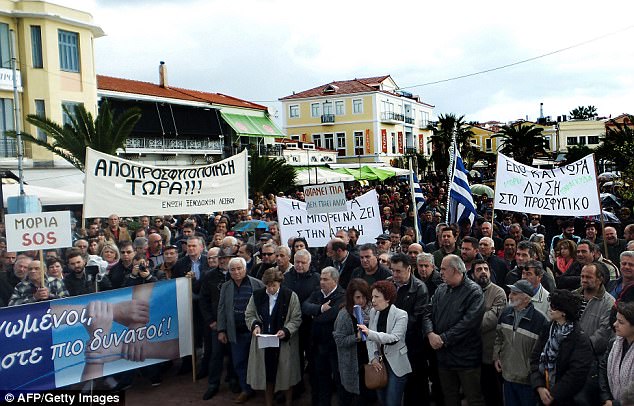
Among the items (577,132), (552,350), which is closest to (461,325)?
(552,350)

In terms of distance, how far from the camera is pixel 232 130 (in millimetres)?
45469

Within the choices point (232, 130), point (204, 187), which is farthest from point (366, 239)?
point (232, 130)

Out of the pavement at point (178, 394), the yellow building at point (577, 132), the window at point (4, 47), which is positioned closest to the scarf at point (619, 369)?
the pavement at point (178, 394)

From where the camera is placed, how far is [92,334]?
6.59 meters

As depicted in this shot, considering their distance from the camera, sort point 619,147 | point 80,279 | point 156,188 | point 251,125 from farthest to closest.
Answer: point 251,125
point 619,147
point 156,188
point 80,279

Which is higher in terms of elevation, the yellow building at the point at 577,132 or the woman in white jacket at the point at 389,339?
the yellow building at the point at 577,132

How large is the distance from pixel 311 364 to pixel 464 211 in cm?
582

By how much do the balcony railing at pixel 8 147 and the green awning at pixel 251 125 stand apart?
63.0 ft

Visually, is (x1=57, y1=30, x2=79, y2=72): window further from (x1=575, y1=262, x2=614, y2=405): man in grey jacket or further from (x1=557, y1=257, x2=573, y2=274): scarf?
(x1=575, y1=262, x2=614, y2=405): man in grey jacket

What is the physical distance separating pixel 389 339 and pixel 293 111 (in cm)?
6778

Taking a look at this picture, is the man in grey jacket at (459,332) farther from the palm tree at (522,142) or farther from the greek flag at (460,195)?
the palm tree at (522,142)

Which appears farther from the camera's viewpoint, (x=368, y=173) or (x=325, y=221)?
(x=368, y=173)

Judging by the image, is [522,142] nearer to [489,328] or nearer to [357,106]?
[357,106]

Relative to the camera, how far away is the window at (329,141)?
230 ft
